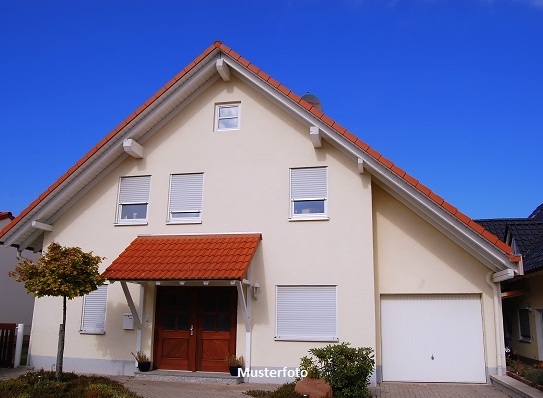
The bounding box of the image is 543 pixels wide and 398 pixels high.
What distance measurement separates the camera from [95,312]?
15156mm

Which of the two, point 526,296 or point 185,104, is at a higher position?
point 185,104

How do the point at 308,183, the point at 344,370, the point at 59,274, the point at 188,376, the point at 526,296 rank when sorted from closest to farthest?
1. the point at 344,370
2. the point at 59,274
3. the point at 188,376
4. the point at 308,183
5. the point at 526,296

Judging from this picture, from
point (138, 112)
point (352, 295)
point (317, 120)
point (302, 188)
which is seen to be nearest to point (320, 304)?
point (352, 295)

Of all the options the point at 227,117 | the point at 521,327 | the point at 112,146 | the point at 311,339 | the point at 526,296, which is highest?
the point at 227,117

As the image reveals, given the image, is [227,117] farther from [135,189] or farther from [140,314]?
[140,314]

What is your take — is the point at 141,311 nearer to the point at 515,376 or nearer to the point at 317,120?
the point at 317,120

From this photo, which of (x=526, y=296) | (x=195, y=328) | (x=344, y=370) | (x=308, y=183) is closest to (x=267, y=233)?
(x=308, y=183)

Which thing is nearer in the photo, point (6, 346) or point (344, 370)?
point (344, 370)

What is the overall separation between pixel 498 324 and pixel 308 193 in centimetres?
609

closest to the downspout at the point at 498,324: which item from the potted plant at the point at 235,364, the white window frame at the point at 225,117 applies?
the potted plant at the point at 235,364

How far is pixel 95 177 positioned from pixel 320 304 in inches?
317

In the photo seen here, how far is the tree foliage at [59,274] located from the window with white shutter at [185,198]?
3.26 meters

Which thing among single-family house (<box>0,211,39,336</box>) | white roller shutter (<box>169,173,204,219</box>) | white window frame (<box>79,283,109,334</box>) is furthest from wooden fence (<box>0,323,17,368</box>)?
single-family house (<box>0,211,39,336</box>)

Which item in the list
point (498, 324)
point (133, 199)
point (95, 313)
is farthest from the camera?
point (133, 199)
